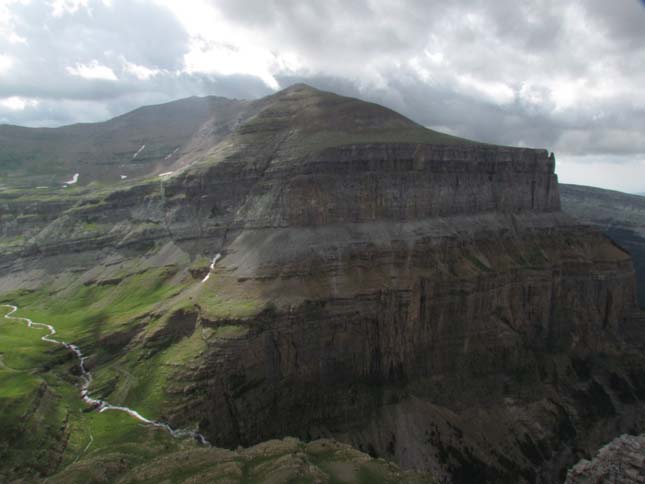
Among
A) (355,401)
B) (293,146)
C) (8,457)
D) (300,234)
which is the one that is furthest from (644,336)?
(8,457)

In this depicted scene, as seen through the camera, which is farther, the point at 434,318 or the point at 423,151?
the point at 423,151

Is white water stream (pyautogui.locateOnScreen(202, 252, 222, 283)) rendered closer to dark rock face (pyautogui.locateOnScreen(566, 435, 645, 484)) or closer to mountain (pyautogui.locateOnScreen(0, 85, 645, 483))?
mountain (pyautogui.locateOnScreen(0, 85, 645, 483))

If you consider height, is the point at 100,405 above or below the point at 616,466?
below

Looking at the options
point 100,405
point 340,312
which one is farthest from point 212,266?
point 100,405

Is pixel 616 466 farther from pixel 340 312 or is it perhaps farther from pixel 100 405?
pixel 100 405

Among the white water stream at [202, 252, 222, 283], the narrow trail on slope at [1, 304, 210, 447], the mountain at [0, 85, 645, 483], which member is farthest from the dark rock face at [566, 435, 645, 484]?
the white water stream at [202, 252, 222, 283]

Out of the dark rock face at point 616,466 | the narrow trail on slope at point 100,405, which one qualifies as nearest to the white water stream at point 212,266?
the narrow trail on slope at point 100,405

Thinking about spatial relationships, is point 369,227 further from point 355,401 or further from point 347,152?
point 355,401
